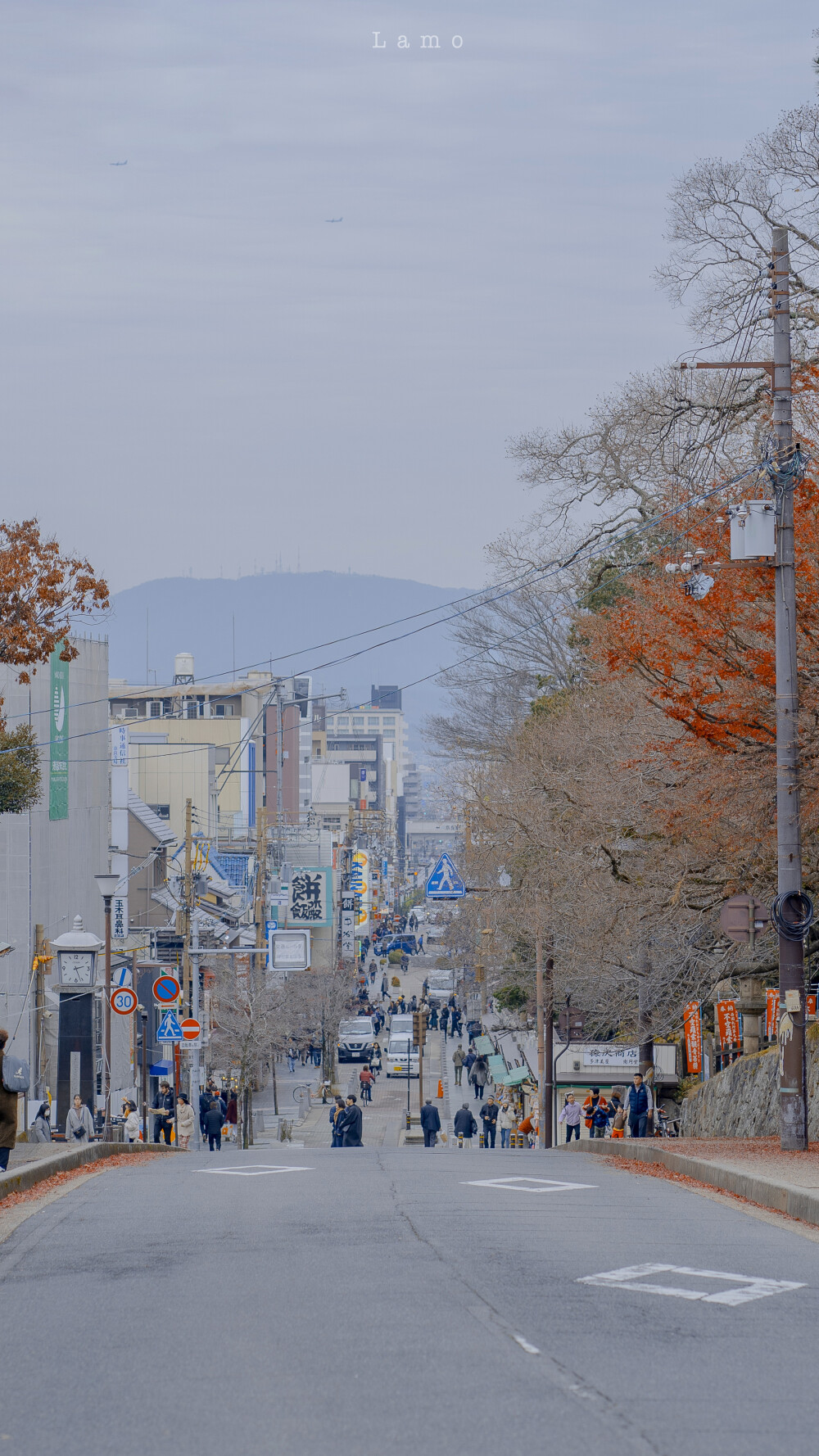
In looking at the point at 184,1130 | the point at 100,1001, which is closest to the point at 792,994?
the point at 184,1130

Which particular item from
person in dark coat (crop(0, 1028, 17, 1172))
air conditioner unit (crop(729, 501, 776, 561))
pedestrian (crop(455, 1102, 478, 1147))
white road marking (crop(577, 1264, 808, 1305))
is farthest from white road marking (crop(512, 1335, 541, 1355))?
pedestrian (crop(455, 1102, 478, 1147))

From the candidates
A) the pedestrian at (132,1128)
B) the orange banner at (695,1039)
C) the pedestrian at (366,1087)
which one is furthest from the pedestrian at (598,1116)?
the pedestrian at (366,1087)

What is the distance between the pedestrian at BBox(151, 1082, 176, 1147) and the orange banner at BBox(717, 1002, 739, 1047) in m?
12.2

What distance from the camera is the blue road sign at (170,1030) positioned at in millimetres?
31609

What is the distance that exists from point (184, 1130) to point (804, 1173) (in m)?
19.3

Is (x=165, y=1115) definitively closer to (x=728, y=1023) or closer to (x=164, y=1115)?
(x=164, y=1115)

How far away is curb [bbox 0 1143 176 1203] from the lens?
14211mm

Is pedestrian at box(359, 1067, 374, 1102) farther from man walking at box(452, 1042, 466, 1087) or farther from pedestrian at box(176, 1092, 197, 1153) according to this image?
pedestrian at box(176, 1092, 197, 1153)

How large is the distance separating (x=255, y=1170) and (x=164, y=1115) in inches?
868

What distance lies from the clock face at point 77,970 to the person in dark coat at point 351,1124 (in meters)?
13.2

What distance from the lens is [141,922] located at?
63938mm

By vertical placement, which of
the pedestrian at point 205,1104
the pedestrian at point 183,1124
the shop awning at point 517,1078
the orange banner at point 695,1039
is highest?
the orange banner at point 695,1039

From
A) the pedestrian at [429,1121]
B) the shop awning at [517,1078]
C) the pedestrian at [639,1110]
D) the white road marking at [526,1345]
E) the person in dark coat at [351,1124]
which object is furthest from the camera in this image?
the shop awning at [517,1078]

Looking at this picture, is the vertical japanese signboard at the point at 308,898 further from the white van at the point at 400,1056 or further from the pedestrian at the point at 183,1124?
the pedestrian at the point at 183,1124
